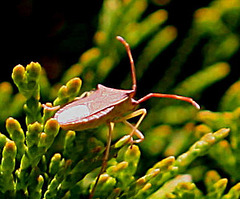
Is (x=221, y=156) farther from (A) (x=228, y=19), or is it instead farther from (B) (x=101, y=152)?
(A) (x=228, y=19)

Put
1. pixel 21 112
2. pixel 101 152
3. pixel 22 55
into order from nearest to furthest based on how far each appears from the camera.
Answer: pixel 101 152, pixel 21 112, pixel 22 55

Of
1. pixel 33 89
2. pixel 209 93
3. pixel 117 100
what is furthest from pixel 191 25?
pixel 33 89

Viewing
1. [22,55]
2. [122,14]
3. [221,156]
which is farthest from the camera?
[22,55]

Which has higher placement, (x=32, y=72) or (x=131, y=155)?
(x=32, y=72)

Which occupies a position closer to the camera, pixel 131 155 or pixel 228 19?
pixel 131 155

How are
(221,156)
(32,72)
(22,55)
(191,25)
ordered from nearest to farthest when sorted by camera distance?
(32,72) → (221,156) → (22,55) → (191,25)

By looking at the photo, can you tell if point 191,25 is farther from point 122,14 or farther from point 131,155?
point 131,155

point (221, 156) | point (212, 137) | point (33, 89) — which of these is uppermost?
point (33, 89)

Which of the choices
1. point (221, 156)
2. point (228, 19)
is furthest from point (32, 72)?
point (228, 19)

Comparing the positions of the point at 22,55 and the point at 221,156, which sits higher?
the point at 22,55

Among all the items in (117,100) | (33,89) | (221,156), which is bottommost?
(221,156)
